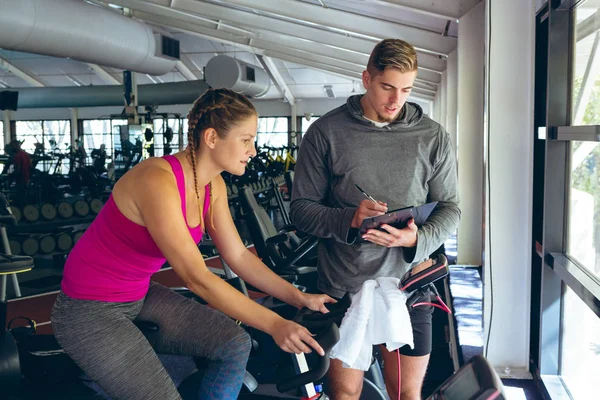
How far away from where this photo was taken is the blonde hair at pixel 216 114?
5.71ft

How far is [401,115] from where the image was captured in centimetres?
197

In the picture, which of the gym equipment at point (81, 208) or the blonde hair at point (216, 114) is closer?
the blonde hair at point (216, 114)

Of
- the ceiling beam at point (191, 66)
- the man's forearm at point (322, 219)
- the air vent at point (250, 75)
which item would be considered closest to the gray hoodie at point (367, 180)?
the man's forearm at point (322, 219)

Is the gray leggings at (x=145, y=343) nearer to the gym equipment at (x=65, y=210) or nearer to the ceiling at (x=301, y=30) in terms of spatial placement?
the ceiling at (x=301, y=30)

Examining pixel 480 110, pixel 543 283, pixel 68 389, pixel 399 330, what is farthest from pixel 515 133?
pixel 480 110

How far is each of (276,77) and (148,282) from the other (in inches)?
677

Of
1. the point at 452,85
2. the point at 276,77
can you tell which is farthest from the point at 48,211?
the point at 276,77

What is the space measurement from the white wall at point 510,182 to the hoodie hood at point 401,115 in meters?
1.22

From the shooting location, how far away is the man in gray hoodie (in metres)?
1.90

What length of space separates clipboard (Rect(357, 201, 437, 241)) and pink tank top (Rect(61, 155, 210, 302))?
54cm

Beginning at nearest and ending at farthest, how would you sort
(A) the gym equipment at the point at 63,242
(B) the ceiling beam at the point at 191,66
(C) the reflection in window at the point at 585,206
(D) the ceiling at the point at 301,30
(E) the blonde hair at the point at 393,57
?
(E) the blonde hair at the point at 393,57
(C) the reflection in window at the point at 585,206
(D) the ceiling at the point at 301,30
(A) the gym equipment at the point at 63,242
(B) the ceiling beam at the point at 191,66

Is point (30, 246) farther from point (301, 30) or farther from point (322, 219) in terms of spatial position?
point (322, 219)

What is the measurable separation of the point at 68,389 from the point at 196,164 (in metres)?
1.46

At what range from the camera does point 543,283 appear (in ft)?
10.0
